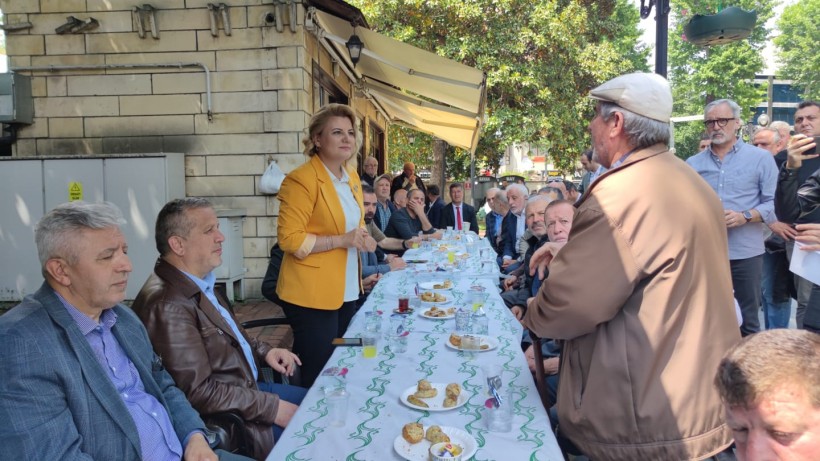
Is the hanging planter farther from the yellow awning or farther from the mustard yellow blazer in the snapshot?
the mustard yellow blazer

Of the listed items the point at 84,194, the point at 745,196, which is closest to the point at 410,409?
the point at 745,196

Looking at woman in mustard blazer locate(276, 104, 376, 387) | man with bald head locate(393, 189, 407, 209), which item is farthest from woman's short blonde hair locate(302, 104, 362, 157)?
man with bald head locate(393, 189, 407, 209)

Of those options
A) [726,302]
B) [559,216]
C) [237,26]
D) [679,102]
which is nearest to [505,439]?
[726,302]

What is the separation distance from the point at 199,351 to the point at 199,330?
9 cm

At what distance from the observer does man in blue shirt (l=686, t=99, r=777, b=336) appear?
389 centimetres

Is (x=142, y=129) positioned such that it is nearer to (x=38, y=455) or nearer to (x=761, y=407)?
(x=38, y=455)

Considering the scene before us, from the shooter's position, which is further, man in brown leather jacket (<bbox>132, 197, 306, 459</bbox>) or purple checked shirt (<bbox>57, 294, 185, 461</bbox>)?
man in brown leather jacket (<bbox>132, 197, 306, 459</bbox>)

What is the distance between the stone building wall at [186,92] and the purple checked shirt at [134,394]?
15.7 ft

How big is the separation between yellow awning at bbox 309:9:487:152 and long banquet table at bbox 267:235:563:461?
4.65m

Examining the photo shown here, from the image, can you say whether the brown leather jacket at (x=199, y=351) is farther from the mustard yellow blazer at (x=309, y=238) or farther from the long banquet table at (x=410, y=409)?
the mustard yellow blazer at (x=309, y=238)

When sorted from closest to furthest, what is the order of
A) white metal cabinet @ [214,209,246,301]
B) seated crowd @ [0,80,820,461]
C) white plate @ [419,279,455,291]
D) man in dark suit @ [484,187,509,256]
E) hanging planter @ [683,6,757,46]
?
1. seated crowd @ [0,80,820,461]
2. white plate @ [419,279,455,291]
3. hanging planter @ [683,6,757,46]
4. white metal cabinet @ [214,209,246,301]
5. man in dark suit @ [484,187,509,256]

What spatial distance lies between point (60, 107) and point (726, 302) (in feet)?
25.0

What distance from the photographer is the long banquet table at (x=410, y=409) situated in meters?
1.55

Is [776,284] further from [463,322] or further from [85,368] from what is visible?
[85,368]
